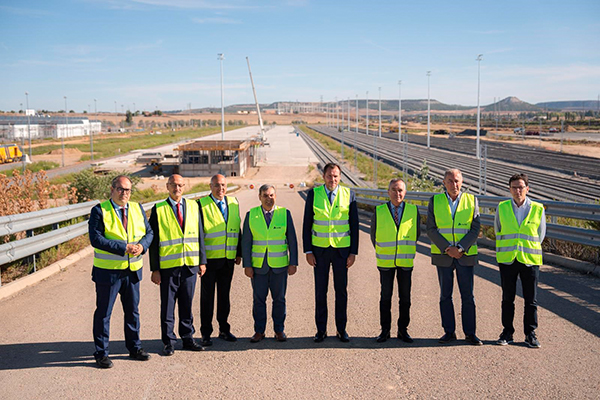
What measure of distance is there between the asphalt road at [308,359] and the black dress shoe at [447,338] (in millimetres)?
97

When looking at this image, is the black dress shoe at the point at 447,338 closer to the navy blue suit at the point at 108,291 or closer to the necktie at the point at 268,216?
the necktie at the point at 268,216

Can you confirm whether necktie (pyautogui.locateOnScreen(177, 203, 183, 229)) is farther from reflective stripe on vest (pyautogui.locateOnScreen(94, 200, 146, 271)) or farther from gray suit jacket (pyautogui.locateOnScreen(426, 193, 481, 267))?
gray suit jacket (pyautogui.locateOnScreen(426, 193, 481, 267))

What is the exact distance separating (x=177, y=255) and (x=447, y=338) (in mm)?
3160

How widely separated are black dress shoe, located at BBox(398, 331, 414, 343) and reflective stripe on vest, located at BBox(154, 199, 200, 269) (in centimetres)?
244

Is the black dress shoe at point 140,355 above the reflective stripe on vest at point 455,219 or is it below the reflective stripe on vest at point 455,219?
below

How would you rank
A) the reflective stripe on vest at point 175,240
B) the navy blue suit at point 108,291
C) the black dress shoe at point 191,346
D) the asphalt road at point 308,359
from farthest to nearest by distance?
the reflective stripe on vest at point 175,240 < the black dress shoe at point 191,346 < the navy blue suit at point 108,291 < the asphalt road at point 308,359

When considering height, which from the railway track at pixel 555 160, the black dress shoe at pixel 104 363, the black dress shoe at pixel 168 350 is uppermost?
the black dress shoe at pixel 104 363

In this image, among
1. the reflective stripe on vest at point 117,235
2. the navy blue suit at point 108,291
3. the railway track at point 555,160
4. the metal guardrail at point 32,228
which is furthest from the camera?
the railway track at point 555,160

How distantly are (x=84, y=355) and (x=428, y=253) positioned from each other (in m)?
7.86

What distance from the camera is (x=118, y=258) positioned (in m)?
6.13

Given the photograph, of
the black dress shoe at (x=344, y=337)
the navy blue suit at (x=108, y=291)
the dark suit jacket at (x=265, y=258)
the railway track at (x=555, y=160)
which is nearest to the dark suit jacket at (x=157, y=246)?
the navy blue suit at (x=108, y=291)

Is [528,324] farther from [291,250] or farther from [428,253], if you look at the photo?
[428,253]

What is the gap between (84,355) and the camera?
614cm

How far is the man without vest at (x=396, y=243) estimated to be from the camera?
6.79m
